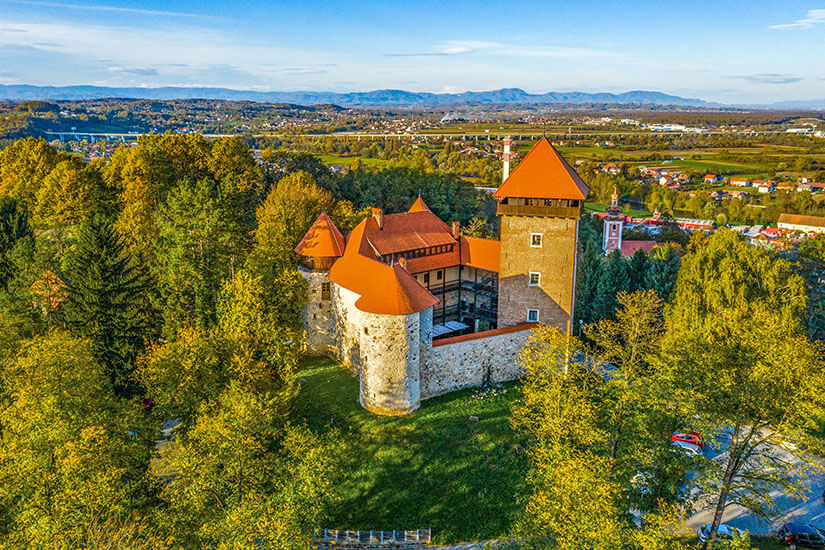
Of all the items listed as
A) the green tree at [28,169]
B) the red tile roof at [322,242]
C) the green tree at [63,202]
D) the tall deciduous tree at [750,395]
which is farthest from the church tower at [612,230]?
the green tree at [28,169]

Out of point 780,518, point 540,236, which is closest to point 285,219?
point 540,236

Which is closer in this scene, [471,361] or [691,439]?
[691,439]

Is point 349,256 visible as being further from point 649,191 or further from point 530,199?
point 649,191

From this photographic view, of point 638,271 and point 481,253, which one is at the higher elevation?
point 481,253

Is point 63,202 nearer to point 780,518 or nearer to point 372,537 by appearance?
point 372,537

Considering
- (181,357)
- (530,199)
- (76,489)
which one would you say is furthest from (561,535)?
(530,199)

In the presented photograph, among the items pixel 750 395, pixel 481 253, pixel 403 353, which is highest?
pixel 481 253

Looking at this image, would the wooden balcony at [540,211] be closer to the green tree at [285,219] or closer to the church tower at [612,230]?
the green tree at [285,219]
